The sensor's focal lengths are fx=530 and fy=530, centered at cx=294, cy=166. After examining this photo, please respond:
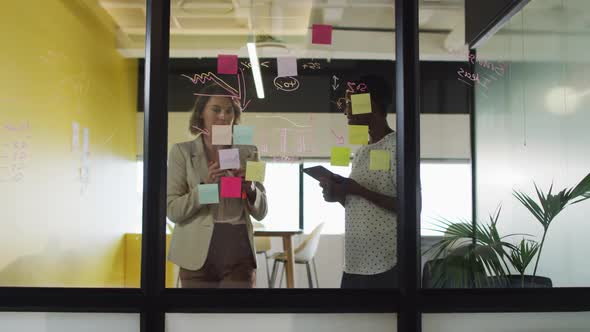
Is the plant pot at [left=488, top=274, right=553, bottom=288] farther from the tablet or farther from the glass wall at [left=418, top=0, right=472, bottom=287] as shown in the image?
the tablet

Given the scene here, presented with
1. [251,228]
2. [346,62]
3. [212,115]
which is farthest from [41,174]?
[346,62]

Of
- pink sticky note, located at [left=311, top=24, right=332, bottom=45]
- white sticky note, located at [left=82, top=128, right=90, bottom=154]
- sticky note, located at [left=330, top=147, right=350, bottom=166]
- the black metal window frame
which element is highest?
pink sticky note, located at [left=311, top=24, right=332, bottom=45]

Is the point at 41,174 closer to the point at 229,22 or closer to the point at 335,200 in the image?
the point at 229,22

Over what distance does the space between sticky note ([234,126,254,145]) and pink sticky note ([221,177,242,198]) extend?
16 cm

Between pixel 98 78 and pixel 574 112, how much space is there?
6.99ft

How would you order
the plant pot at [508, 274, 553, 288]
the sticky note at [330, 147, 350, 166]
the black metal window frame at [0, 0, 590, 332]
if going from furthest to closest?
the sticky note at [330, 147, 350, 166] → the plant pot at [508, 274, 553, 288] → the black metal window frame at [0, 0, 590, 332]

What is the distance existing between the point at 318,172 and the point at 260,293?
0.56m

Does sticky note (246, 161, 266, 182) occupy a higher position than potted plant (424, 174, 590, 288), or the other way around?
sticky note (246, 161, 266, 182)

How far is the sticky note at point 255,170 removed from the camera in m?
2.24

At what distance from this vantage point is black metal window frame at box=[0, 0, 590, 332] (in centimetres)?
204

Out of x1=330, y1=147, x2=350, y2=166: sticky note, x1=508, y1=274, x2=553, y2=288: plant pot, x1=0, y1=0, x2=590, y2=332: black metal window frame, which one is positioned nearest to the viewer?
x1=0, y1=0, x2=590, y2=332: black metal window frame

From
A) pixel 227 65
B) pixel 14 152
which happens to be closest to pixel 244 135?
pixel 227 65

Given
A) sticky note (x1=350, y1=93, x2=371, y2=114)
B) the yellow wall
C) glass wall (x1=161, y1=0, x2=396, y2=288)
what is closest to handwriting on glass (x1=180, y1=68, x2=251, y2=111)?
glass wall (x1=161, y1=0, x2=396, y2=288)

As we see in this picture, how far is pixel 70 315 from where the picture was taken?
2043 mm
